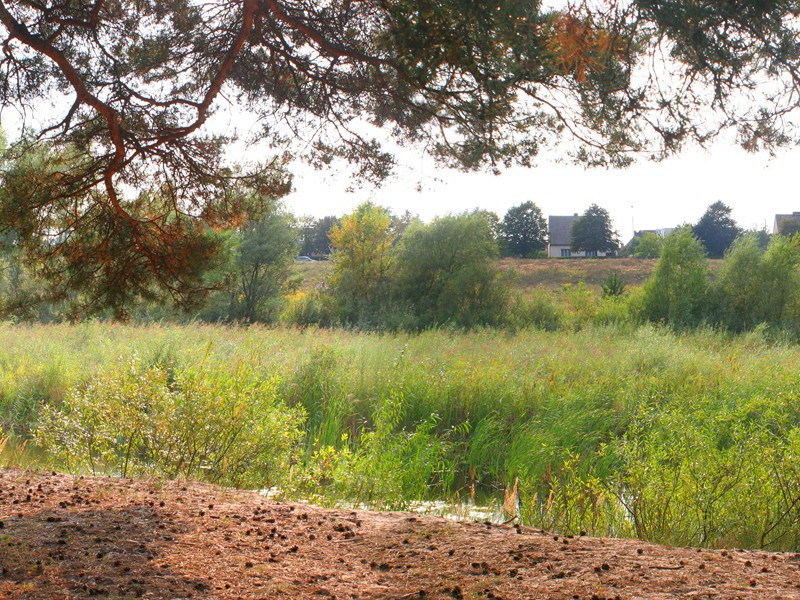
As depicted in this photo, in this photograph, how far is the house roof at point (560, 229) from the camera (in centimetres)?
6831

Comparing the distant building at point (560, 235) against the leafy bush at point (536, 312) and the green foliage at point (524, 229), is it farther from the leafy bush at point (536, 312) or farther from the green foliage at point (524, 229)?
the leafy bush at point (536, 312)

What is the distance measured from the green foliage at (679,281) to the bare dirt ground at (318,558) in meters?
23.5

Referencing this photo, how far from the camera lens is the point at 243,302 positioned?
29.7 meters

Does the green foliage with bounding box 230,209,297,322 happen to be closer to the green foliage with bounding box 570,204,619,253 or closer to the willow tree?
the willow tree

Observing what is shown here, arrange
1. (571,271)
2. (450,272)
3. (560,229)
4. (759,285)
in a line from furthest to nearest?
(560,229) → (571,271) → (450,272) → (759,285)

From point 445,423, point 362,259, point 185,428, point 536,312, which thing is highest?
point 362,259

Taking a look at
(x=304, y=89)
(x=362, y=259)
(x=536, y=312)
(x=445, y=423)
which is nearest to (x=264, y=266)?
(x=362, y=259)

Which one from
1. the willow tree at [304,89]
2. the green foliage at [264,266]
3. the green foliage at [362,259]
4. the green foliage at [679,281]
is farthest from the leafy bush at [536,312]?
the willow tree at [304,89]

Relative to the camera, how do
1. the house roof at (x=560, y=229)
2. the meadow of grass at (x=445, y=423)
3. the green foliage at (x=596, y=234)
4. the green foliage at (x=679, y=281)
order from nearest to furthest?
the meadow of grass at (x=445, y=423), the green foliage at (x=679, y=281), the green foliage at (x=596, y=234), the house roof at (x=560, y=229)

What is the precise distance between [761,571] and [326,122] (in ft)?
17.5

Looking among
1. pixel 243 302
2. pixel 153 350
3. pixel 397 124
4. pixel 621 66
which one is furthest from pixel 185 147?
pixel 243 302

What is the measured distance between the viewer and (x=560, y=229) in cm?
7125

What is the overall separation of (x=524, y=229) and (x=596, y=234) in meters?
5.59

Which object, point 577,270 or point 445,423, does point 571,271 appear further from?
point 445,423
